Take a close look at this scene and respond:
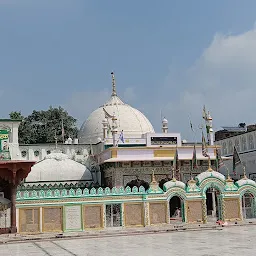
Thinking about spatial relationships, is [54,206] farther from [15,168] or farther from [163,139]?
[163,139]

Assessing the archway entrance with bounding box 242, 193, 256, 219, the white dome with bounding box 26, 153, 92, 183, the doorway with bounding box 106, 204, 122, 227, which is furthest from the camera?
the white dome with bounding box 26, 153, 92, 183

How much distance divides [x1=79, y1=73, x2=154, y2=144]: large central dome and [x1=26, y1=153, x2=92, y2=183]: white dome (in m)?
5.40

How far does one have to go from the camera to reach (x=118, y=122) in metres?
35.9

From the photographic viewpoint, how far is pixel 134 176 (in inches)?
1152

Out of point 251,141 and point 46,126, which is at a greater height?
point 46,126

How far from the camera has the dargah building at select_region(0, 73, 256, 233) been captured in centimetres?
2117

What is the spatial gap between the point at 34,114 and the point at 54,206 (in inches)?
1306

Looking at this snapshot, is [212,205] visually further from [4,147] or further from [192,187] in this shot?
[4,147]

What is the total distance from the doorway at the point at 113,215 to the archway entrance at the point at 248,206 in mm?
7614

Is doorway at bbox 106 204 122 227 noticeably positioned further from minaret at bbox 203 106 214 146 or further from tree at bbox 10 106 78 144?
tree at bbox 10 106 78 144

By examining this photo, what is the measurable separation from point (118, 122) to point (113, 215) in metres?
14.0

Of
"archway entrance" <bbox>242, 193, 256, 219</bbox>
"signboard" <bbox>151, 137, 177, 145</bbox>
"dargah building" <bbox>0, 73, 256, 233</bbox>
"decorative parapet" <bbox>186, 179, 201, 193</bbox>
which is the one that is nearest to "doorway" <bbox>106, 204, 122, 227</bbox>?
"dargah building" <bbox>0, 73, 256, 233</bbox>

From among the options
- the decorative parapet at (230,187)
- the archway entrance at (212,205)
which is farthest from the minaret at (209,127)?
the decorative parapet at (230,187)

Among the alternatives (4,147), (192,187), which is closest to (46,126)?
(4,147)
